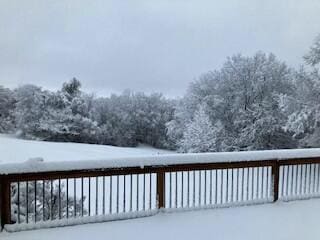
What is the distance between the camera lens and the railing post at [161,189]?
16.4 ft

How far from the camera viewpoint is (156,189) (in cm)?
502

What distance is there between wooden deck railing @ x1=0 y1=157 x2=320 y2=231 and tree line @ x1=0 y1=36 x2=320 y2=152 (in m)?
12.5

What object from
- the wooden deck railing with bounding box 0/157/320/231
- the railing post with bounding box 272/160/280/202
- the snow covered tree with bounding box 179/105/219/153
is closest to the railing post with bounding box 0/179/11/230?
the wooden deck railing with bounding box 0/157/320/231

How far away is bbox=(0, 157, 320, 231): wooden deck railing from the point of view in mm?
4469

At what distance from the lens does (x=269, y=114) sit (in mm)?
21125

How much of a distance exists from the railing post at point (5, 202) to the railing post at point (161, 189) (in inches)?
69.6

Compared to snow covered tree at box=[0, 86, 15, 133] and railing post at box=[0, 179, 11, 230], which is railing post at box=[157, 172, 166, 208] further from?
snow covered tree at box=[0, 86, 15, 133]

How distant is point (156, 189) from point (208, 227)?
84 centimetres

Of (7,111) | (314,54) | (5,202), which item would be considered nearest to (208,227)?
(5,202)

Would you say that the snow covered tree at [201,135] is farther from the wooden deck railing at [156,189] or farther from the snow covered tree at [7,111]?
the wooden deck railing at [156,189]

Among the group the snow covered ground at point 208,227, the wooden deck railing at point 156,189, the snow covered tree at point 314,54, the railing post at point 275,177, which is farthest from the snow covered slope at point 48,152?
the snow covered ground at point 208,227

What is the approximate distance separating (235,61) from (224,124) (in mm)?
3793

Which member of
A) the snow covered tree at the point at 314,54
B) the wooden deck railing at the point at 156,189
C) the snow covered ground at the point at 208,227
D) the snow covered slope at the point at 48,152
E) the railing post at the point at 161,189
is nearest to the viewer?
the snow covered ground at the point at 208,227

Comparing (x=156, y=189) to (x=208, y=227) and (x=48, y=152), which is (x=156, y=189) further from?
(x=48, y=152)
